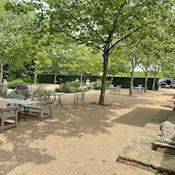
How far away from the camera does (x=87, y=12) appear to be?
35.2 feet

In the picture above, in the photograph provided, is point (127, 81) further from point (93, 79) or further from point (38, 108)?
point (38, 108)

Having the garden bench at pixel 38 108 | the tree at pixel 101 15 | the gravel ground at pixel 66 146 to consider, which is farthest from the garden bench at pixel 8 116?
the tree at pixel 101 15

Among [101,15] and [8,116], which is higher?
[101,15]

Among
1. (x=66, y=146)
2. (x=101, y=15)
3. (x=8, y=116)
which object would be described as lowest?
(x=66, y=146)

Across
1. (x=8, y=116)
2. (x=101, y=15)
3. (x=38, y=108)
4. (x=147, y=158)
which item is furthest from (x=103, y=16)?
(x=147, y=158)

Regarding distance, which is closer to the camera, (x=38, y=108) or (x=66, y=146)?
(x=66, y=146)

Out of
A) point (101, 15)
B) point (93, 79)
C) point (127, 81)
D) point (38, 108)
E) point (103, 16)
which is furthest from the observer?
point (93, 79)

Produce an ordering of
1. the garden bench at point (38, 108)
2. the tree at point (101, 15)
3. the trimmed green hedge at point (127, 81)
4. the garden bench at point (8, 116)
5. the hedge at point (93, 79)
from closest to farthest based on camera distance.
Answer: the garden bench at point (8, 116) < the garden bench at point (38, 108) < the tree at point (101, 15) < the trimmed green hedge at point (127, 81) < the hedge at point (93, 79)

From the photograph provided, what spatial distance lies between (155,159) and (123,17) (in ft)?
26.1

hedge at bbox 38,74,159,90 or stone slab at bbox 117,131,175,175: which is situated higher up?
hedge at bbox 38,74,159,90

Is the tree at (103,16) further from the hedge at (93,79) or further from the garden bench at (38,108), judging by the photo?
the hedge at (93,79)

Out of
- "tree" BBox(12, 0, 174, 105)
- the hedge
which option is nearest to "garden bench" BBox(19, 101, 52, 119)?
"tree" BBox(12, 0, 174, 105)

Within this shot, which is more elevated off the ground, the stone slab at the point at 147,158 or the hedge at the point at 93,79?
the hedge at the point at 93,79

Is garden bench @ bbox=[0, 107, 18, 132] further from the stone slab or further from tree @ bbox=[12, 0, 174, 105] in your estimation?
tree @ bbox=[12, 0, 174, 105]
